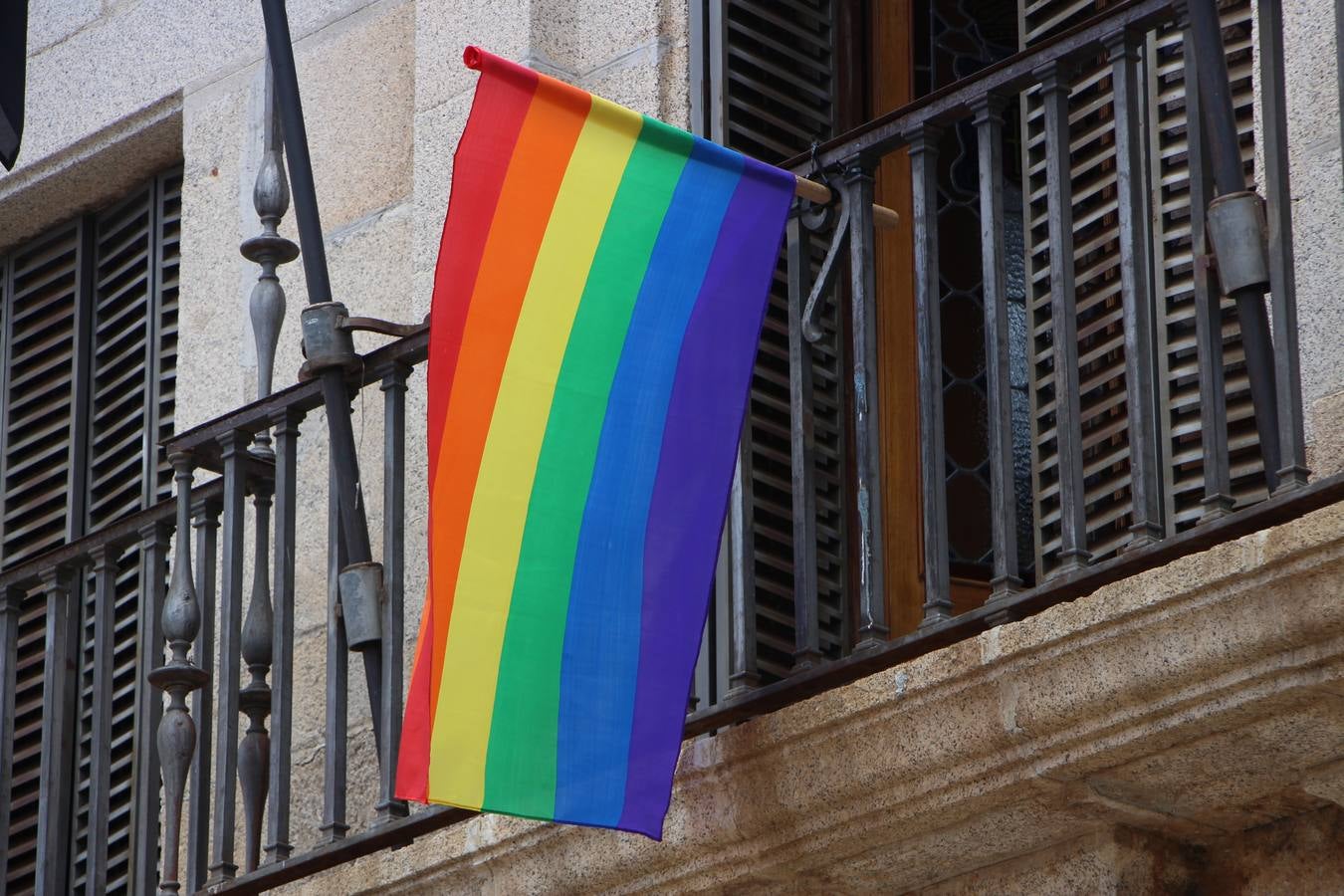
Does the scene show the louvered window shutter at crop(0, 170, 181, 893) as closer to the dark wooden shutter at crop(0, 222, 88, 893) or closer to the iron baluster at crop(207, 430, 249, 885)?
the dark wooden shutter at crop(0, 222, 88, 893)

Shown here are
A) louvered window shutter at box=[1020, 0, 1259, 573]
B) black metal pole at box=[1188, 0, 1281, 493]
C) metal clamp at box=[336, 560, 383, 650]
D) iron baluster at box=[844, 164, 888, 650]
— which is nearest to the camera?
black metal pole at box=[1188, 0, 1281, 493]

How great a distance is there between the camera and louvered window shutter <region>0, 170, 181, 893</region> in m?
8.09

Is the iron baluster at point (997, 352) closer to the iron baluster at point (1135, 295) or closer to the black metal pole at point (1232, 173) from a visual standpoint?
the iron baluster at point (1135, 295)

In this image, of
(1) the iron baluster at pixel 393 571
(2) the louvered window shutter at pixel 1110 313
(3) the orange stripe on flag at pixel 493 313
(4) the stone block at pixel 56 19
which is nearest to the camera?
(3) the orange stripe on flag at pixel 493 313

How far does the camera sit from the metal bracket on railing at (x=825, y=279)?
5574mm

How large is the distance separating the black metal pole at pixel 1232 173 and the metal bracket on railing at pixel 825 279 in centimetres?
75

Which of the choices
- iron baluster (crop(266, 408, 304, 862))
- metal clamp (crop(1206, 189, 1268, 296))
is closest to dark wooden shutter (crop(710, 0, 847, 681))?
iron baluster (crop(266, 408, 304, 862))

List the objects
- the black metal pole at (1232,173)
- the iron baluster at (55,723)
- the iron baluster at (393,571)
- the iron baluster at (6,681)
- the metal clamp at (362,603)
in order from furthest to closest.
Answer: the iron baluster at (6,681)
the iron baluster at (55,723)
the metal clamp at (362,603)
the iron baluster at (393,571)
the black metal pole at (1232,173)

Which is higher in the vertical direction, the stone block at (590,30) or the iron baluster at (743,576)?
the stone block at (590,30)

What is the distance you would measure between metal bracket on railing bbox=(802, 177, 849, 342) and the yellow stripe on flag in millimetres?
415

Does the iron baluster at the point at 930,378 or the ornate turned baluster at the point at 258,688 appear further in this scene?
the ornate turned baluster at the point at 258,688

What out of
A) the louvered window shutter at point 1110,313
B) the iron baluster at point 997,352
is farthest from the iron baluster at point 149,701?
the iron baluster at point 997,352

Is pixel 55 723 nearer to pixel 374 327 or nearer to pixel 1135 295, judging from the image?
pixel 374 327

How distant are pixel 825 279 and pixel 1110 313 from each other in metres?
0.74
